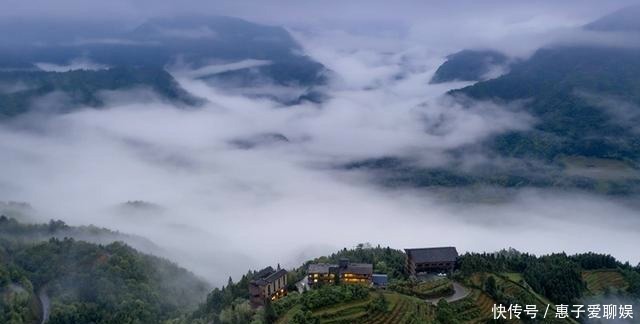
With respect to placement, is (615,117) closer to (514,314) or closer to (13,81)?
(514,314)

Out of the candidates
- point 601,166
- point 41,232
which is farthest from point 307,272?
point 601,166

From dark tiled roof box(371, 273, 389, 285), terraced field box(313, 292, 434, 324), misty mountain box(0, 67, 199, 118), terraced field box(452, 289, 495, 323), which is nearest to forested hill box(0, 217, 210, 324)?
dark tiled roof box(371, 273, 389, 285)

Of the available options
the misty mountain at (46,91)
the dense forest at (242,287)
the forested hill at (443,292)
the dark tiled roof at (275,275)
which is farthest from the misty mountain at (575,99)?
the misty mountain at (46,91)

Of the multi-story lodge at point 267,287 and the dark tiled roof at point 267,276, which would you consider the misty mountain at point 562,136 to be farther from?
the multi-story lodge at point 267,287

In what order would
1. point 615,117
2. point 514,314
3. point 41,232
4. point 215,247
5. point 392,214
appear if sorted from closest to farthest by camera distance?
point 514,314, point 41,232, point 215,247, point 392,214, point 615,117

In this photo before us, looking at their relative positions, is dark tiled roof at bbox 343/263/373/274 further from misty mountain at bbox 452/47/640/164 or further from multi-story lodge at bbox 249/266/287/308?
misty mountain at bbox 452/47/640/164

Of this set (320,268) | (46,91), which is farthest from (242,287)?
(46,91)
